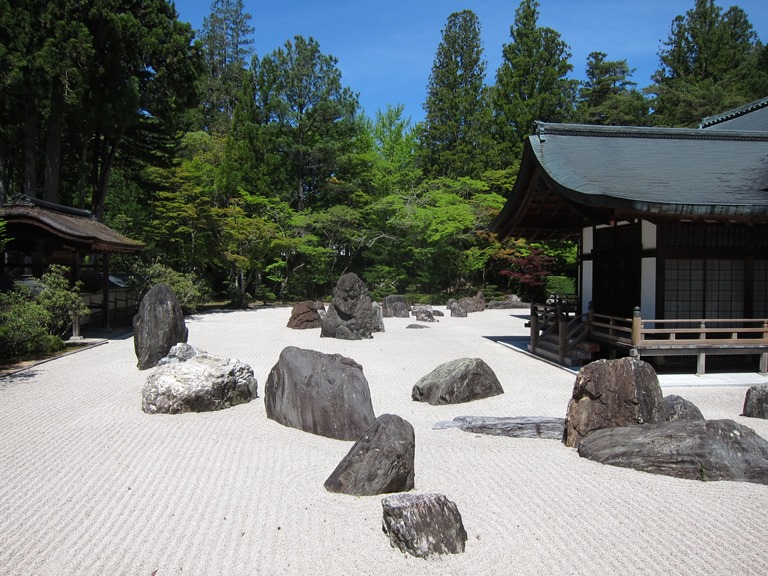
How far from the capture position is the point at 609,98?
33281mm

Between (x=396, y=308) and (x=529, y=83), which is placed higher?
(x=529, y=83)

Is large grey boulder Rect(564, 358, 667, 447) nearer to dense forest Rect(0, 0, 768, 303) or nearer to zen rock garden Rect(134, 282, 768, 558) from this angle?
zen rock garden Rect(134, 282, 768, 558)

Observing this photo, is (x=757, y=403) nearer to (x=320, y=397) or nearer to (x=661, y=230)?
(x=661, y=230)

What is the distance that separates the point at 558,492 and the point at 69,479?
437 centimetres

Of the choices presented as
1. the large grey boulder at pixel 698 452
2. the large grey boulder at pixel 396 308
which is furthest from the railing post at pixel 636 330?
the large grey boulder at pixel 396 308

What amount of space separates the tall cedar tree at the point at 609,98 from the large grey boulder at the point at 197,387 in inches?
1112

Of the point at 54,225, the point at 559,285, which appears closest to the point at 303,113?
the point at 559,285

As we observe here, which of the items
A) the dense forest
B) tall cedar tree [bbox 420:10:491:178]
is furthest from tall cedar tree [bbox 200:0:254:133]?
tall cedar tree [bbox 420:10:491:178]

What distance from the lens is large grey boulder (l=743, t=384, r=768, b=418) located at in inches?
287

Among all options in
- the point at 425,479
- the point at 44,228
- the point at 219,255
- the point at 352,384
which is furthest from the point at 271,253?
the point at 425,479

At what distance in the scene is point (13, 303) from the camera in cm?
1134

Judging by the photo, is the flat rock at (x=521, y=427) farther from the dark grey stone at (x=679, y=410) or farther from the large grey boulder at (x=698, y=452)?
the dark grey stone at (x=679, y=410)

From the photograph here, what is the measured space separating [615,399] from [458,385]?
261 cm

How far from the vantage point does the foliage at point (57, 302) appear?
12.4m
